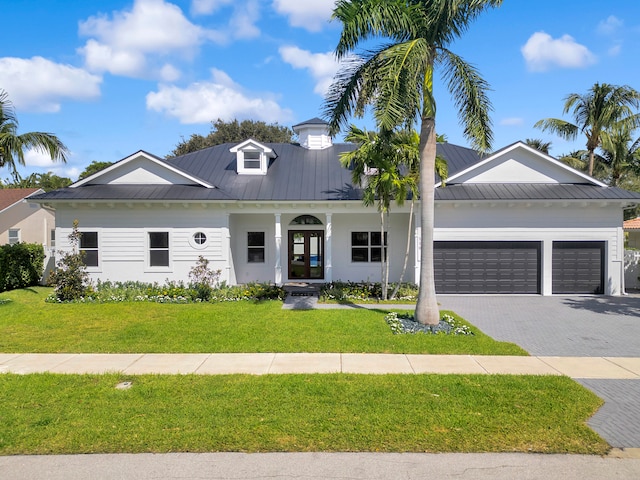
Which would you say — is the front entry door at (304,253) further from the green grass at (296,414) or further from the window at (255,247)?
the green grass at (296,414)

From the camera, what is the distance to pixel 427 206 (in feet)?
32.0

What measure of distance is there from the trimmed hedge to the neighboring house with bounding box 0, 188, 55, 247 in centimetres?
816

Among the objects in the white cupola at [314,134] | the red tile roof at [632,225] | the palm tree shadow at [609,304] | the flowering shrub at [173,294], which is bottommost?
the palm tree shadow at [609,304]

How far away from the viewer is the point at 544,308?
13109 mm

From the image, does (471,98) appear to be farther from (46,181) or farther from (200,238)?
(46,181)

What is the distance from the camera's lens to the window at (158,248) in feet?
52.2

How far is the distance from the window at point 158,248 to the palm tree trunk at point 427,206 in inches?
404

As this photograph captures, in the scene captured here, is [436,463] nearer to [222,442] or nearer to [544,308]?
[222,442]

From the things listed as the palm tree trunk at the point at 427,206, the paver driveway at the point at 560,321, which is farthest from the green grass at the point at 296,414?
the palm tree trunk at the point at 427,206

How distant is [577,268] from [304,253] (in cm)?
1054

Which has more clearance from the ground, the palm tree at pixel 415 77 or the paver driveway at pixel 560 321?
the palm tree at pixel 415 77

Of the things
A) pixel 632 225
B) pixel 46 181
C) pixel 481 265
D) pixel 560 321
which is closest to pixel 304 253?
→ pixel 481 265

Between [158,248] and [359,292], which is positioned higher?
[158,248]

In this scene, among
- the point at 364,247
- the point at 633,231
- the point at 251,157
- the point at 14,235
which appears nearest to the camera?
the point at 364,247
